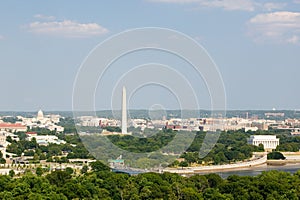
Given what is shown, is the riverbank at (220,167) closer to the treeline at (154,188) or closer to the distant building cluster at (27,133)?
the treeline at (154,188)

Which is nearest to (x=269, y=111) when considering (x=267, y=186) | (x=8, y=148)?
(x=8, y=148)

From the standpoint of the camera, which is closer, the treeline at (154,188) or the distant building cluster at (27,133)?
the treeline at (154,188)

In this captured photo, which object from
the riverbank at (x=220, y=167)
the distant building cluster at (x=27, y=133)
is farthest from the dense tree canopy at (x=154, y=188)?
the distant building cluster at (x=27, y=133)

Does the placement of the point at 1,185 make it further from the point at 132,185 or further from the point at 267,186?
the point at 267,186

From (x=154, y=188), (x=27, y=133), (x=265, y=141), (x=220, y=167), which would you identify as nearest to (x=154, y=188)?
(x=154, y=188)

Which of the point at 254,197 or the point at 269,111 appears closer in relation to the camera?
the point at 254,197

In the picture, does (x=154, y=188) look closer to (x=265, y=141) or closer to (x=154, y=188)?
(x=154, y=188)

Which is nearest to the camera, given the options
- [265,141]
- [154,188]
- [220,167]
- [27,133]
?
[154,188]

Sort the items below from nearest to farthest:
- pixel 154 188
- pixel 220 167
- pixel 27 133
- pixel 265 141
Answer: pixel 154 188
pixel 220 167
pixel 265 141
pixel 27 133

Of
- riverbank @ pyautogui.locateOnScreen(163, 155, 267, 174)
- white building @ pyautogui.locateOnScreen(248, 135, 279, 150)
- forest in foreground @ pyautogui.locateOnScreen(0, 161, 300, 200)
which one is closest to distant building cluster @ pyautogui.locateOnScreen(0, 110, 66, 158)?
riverbank @ pyautogui.locateOnScreen(163, 155, 267, 174)
